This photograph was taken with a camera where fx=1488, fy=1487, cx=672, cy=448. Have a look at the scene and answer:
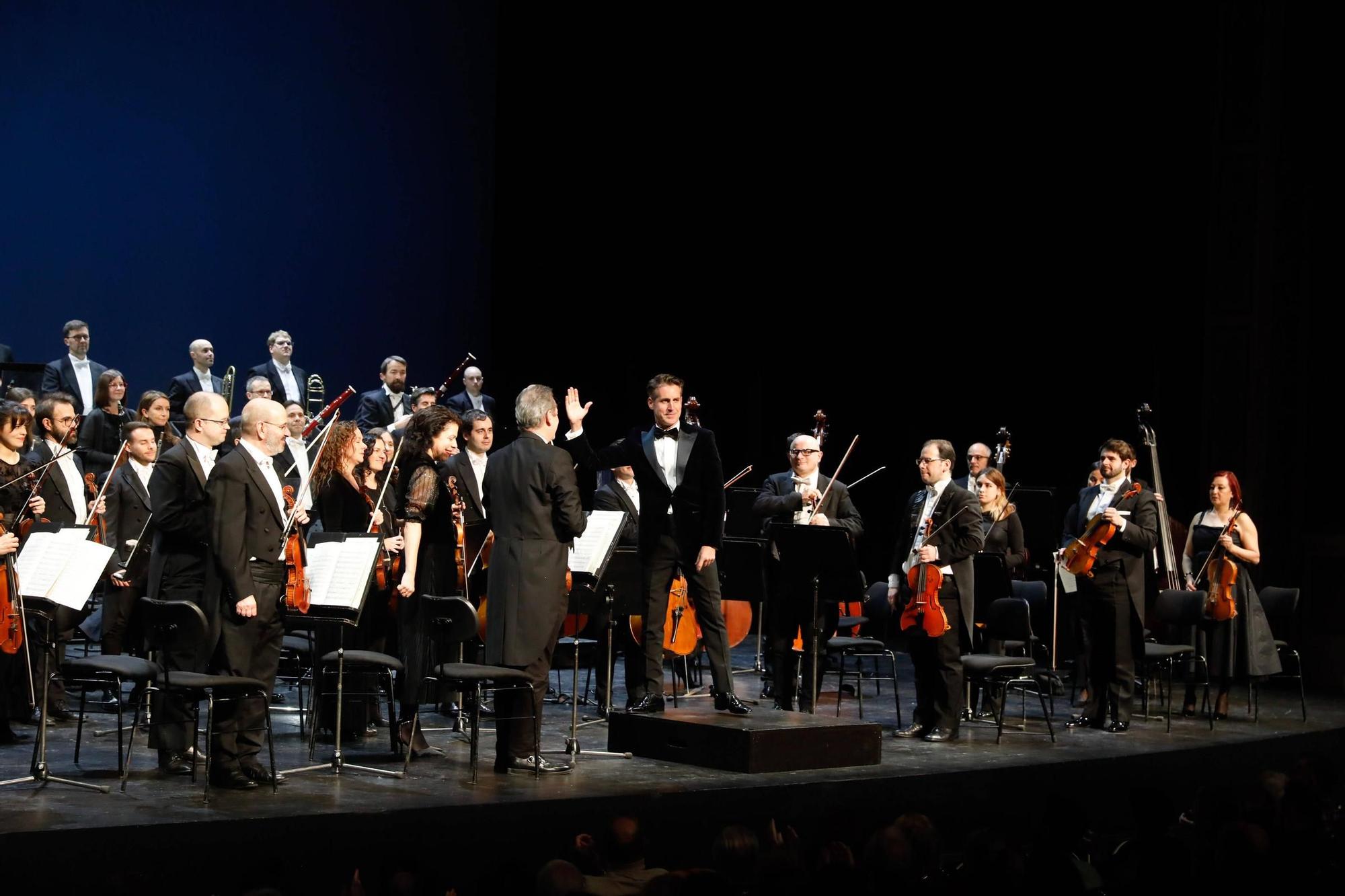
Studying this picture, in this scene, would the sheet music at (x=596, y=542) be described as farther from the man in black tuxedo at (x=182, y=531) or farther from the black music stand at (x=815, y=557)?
the man in black tuxedo at (x=182, y=531)

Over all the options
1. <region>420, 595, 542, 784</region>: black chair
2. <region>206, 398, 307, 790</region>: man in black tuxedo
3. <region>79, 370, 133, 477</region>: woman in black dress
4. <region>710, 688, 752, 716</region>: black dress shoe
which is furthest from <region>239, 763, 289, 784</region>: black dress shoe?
<region>79, 370, 133, 477</region>: woman in black dress

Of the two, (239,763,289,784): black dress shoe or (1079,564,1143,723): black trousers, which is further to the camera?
(1079,564,1143,723): black trousers

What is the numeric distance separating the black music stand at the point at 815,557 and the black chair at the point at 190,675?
2908 millimetres

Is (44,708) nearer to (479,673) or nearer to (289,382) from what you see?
(479,673)

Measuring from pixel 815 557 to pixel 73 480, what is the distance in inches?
146

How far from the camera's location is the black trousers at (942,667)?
7422 mm

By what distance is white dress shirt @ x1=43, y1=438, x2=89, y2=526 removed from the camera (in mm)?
7270

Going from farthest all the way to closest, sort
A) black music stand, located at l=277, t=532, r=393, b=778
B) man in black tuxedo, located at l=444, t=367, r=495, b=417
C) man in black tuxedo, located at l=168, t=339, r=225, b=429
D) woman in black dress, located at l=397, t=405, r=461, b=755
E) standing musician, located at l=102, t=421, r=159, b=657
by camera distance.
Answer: man in black tuxedo, located at l=444, t=367, r=495, b=417
man in black tuxedo, located at l=168, t=339, r=225, b=429
standing musician, located at l=102, t=421, r=159, b=657
woman in black dress, located at l=397, t=405, r=461, b=755
black music stand, located at l=277, t=532, r=393, b=778

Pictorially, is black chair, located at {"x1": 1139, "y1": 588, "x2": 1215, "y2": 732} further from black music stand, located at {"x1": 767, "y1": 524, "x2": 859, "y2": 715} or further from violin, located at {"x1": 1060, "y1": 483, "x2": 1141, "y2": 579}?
black music stand, located at {"x1": 767, "y1": 524, "x2": 859, "y2": 715}

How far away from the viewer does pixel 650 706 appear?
22.5 feet

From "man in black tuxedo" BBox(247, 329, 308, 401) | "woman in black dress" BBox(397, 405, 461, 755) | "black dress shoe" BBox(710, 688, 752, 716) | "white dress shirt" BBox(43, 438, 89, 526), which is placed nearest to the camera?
"woman in black dress" BBox(397, 405, 461, 755)

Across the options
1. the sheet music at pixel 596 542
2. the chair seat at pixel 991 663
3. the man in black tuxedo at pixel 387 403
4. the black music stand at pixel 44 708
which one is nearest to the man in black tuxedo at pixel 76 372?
the man in black tuxedo at pixel 387 403

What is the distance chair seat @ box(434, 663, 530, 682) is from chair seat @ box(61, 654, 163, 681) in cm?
111

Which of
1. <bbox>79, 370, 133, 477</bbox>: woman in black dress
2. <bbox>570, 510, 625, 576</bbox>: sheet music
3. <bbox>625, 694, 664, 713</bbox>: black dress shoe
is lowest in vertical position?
<bbox>625, 694, 664, 713</bbox>: black dress shoe
